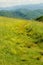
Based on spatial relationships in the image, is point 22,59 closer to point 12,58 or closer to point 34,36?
point 12,58

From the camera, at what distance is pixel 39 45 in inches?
1046

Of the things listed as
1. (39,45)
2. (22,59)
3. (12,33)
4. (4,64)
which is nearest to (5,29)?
(12,33)

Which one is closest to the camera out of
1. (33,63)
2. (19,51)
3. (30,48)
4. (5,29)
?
(33,63)

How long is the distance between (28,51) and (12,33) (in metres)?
8.12

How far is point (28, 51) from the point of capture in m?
23.6

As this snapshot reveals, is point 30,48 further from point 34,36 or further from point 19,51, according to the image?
point 34,36

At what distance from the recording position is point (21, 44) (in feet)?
86.2

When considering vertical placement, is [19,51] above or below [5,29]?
below

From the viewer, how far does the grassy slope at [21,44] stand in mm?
20109

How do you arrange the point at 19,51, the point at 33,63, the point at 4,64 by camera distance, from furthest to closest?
the point at 19,51 < the point at 33,63 < the point at 4,64

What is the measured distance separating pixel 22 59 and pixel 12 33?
11.0 metres

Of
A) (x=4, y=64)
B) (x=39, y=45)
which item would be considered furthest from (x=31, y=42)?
(x=4, y=64)

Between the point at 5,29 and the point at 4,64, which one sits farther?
the point at 5,29

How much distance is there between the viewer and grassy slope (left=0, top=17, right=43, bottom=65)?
792 inches
